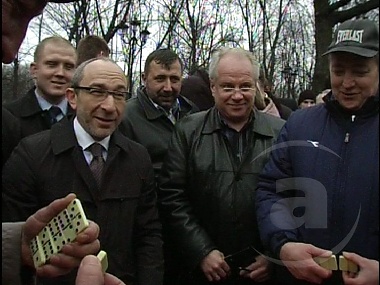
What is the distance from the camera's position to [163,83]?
3.71 metres

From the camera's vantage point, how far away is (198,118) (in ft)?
10.4

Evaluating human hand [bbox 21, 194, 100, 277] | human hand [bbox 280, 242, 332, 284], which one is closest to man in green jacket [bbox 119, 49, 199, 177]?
human hand [bbox 280, 242, 332, 284]

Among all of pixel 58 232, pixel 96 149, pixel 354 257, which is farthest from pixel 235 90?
pixel 58 232

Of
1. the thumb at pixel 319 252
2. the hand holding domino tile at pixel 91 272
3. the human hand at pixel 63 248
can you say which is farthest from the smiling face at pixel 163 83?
the hand holding domino tile at pixel 91 272

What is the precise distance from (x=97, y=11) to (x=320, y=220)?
1029cm

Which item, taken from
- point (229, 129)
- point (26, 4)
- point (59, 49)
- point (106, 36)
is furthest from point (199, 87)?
point (106, 36)

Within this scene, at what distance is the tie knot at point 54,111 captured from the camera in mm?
3463

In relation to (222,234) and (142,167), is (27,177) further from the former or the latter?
(222,234)

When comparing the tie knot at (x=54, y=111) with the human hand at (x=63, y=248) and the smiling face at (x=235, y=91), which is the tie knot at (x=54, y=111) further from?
the human hand at (x=63, y=248)

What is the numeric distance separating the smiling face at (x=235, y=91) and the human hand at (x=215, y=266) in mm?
660

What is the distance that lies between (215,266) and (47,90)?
1472mm

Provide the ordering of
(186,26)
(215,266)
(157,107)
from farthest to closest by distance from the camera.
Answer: (186,26) < (157,107) < (215,266)

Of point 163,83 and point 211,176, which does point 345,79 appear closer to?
point 211,176

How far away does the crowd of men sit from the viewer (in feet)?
7.75
